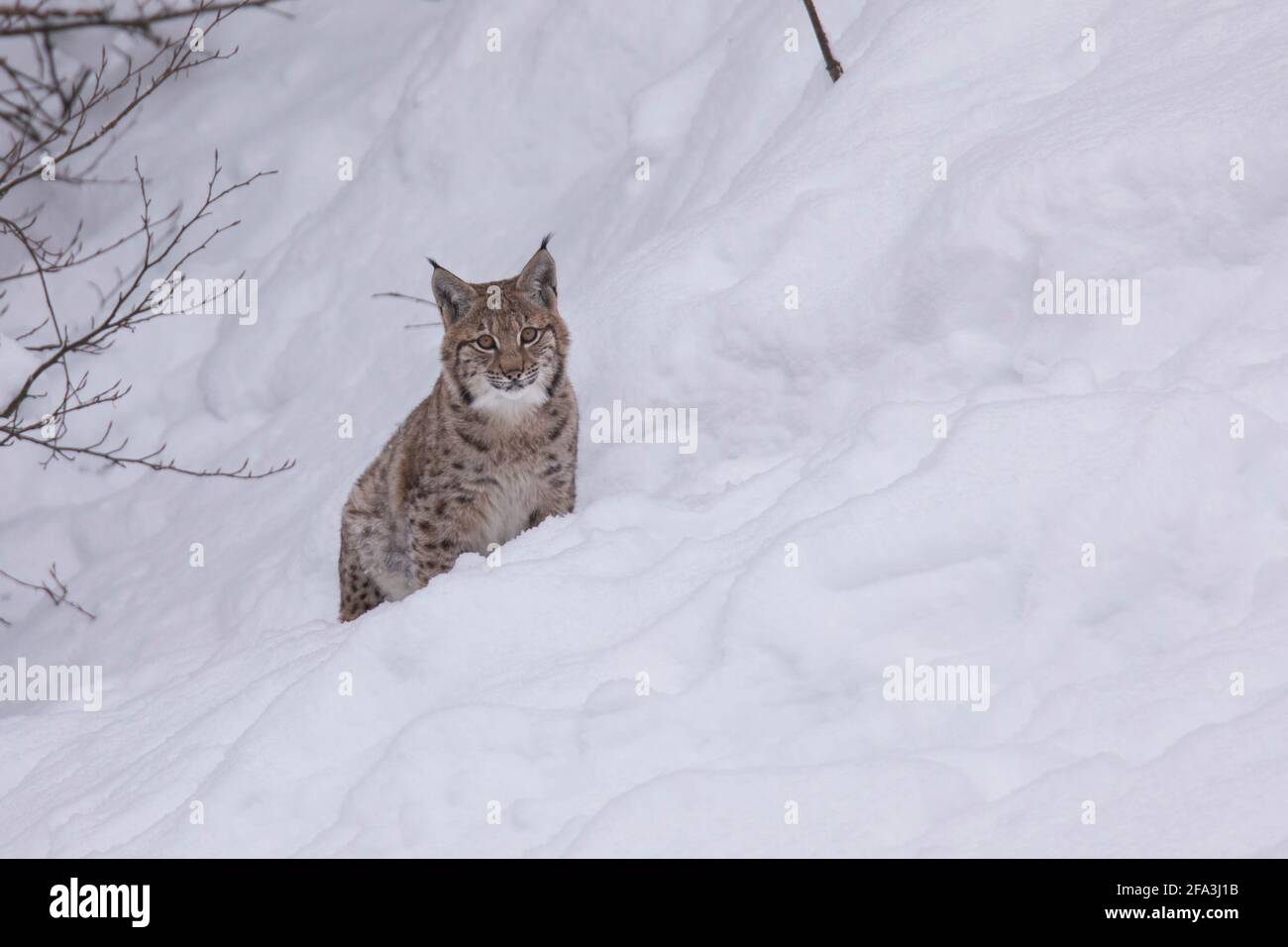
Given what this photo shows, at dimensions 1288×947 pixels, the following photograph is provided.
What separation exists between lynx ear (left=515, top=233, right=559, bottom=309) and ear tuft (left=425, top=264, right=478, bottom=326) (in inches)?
9.6

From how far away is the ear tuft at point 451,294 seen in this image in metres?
5.99

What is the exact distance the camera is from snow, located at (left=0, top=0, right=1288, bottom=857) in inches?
131

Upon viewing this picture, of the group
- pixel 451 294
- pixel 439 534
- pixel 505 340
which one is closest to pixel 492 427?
pixel 505 340

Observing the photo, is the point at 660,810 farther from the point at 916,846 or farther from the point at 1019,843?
the point at 1019,843

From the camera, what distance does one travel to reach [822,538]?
13.3ft

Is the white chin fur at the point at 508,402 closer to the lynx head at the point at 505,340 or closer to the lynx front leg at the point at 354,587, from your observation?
the lynx head at the point at 505,340

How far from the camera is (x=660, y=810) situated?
3311 millimetres

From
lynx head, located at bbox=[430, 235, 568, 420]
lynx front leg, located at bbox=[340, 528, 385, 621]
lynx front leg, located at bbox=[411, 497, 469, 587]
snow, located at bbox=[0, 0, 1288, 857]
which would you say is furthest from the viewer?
lynx front leg, located at bbox=[340, 528, 385, 621]

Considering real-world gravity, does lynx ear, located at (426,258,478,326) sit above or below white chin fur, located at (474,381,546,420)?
above

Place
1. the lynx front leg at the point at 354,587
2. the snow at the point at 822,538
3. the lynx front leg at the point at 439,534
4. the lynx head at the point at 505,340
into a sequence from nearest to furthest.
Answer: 1. the snow at the point at 822,538
2. the lynx head at the point at 505,340
3. the lynx front leg at the point at 439,534
4. the lynx front leg at the point at 354,587

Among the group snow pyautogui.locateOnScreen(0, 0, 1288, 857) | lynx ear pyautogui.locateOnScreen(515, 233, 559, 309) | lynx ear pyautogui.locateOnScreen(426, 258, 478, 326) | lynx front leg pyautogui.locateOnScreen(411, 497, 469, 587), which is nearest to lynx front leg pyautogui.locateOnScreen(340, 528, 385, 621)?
snow pyautogui.locateOnScreen(0, 0, 1288, 857)

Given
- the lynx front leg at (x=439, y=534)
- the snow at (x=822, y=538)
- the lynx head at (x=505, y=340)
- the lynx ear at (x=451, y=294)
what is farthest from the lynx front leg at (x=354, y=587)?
the lynx ear at (x=451, y=294)

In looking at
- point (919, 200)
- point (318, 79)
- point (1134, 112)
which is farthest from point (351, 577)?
point (318, 79)

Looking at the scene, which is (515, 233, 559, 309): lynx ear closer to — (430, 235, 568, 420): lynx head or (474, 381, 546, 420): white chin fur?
(430, 235, 568, 420): lynx head
